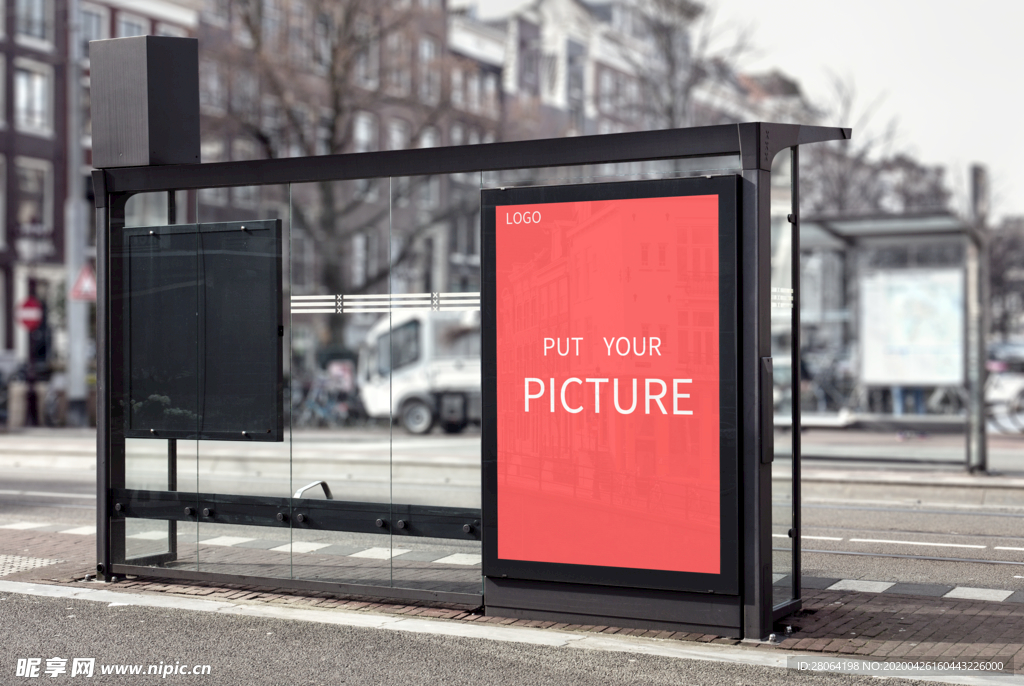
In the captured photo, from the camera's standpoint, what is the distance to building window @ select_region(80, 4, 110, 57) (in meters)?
37.7

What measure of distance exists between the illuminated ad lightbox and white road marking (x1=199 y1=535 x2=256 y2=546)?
1.91 meters

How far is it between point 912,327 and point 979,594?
11.5m

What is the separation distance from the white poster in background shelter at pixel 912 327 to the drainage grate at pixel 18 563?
1343 centimetres

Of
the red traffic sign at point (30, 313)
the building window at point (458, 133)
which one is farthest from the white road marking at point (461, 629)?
the building window at point (458, 133)

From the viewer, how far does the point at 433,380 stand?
2358 centimetres

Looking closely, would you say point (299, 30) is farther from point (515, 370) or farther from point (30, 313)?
point (515, 370)

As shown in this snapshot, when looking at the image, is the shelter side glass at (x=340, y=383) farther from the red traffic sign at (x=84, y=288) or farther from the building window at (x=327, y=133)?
the red traffic sign at (x=84, y=288)

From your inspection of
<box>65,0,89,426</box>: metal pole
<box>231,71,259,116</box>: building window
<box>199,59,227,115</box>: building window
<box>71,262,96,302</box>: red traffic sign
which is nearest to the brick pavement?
<box>71,262,96,302</box>: red traffic sign

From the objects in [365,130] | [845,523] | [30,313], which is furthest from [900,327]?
[365,130]

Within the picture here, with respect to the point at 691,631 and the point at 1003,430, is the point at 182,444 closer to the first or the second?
the point at 691,631

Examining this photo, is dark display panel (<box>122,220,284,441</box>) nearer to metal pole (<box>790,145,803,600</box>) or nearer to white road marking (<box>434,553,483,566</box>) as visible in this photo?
white road marking (<box>434,553,483,566</box>)

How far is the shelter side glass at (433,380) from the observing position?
6.96 m

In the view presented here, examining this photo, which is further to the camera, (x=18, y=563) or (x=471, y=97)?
(x=471, y=97)

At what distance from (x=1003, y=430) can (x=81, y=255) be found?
1846cm
